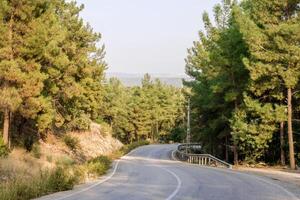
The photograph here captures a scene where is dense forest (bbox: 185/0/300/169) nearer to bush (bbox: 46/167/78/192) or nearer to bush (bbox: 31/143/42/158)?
bush (bbox: 31/143/42/158)

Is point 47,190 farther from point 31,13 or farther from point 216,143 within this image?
point 216,143

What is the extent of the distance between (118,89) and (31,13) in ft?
256

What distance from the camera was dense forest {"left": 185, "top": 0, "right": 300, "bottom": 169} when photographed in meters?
32.8

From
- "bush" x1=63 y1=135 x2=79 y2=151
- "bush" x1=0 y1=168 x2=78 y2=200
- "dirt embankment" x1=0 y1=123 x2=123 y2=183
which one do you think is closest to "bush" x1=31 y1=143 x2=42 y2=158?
"dirt embankment" x1=0 y1=123 x2=123 y2=183

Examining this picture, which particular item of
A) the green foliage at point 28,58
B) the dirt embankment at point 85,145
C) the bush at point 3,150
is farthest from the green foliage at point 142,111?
the bush at point 3,150

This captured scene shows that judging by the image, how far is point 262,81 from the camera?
1390 inches

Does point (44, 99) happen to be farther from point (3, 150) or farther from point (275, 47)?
point (275, 47)

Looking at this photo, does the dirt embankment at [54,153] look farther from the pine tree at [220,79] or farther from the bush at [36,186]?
the pine tree at [220,79]

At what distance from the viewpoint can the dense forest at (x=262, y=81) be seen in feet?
107

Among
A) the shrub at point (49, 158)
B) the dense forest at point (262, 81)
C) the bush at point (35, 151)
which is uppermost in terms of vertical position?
the dense forest at point (262, 81)

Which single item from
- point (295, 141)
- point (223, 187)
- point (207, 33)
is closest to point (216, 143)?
point (207, 33)

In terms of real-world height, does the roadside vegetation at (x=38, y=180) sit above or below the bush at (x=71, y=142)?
below

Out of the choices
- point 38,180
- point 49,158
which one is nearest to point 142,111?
point 49,158

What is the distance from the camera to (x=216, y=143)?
53.6 metres
